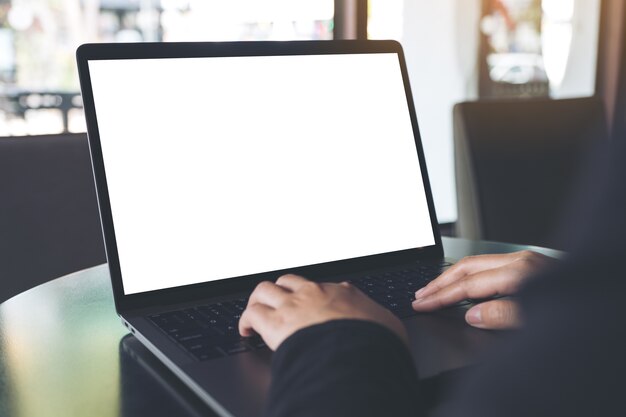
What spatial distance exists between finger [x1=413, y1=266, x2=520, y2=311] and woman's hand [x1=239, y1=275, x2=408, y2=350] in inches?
6.8

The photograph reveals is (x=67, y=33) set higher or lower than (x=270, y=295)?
higher

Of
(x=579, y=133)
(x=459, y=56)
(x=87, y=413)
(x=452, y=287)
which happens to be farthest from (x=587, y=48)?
(x=87, y=413)

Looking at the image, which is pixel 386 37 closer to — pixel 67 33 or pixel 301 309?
pixel 67 33

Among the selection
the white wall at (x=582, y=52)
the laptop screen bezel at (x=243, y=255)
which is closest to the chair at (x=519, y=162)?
the laptop screen bezel at (x=243, y=255)

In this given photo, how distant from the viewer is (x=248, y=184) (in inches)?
36.5

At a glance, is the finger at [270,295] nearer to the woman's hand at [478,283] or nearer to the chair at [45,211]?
the woman's hand at [478,283]

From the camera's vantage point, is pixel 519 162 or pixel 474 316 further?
pixel 519 162

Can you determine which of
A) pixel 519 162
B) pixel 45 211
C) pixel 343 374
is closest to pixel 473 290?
pixel 343 374

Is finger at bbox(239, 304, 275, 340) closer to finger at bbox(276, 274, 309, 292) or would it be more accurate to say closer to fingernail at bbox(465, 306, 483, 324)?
finger at bbox(276, 274, 309, 292)

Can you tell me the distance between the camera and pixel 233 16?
346cm

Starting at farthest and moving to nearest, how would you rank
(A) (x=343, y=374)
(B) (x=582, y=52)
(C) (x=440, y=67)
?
1. (B) (x=582, y=52)
2. (C) (x=440, y=67)
3. (A) (x=343, y=374)

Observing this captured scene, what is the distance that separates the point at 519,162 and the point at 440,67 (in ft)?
7.88

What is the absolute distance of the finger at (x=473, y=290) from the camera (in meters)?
0.81

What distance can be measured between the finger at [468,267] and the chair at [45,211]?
2.41 feet
